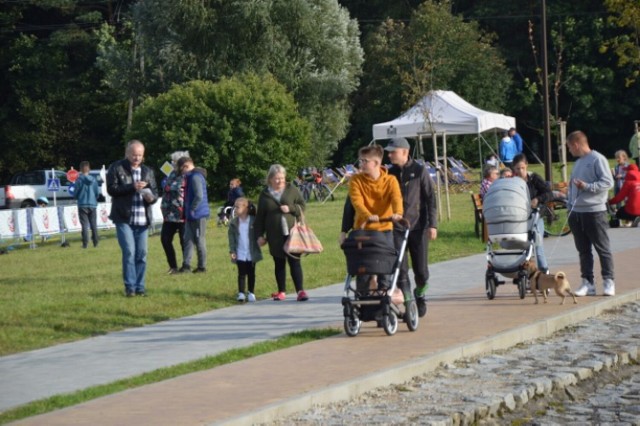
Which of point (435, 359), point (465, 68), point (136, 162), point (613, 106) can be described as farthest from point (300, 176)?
point (435, 359)

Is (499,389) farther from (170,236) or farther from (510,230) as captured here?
(170,236)

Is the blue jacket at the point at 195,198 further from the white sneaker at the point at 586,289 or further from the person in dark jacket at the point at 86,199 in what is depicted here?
the person in dark jacket at the point at 86,199

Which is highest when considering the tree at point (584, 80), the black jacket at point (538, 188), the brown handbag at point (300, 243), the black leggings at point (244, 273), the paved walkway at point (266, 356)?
the tree at point (584, 80)

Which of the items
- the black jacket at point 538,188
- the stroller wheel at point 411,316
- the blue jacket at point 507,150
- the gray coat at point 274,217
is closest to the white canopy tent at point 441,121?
the blue jacket at point 507,150

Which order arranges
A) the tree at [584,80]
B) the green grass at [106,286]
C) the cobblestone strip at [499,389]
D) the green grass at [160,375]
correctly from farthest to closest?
1. the tree at [584,80]
2. the green grass at [106,286]
3. the green grass at [160,375]
4. the cobblestone strip at [499,389]

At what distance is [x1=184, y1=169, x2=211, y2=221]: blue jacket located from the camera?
1866cm

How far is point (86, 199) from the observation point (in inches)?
1099

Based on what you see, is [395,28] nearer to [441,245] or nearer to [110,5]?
[110,5]

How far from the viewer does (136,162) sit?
16062 millimetres

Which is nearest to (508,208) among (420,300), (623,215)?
(420,300)

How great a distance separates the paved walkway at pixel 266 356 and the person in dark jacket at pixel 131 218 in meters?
1.64

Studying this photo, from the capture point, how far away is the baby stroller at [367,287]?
11.3 m

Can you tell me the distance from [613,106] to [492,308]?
5208 centimetres

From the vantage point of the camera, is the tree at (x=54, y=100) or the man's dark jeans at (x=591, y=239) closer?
the man's dark jeans at (x=591, y=239)
